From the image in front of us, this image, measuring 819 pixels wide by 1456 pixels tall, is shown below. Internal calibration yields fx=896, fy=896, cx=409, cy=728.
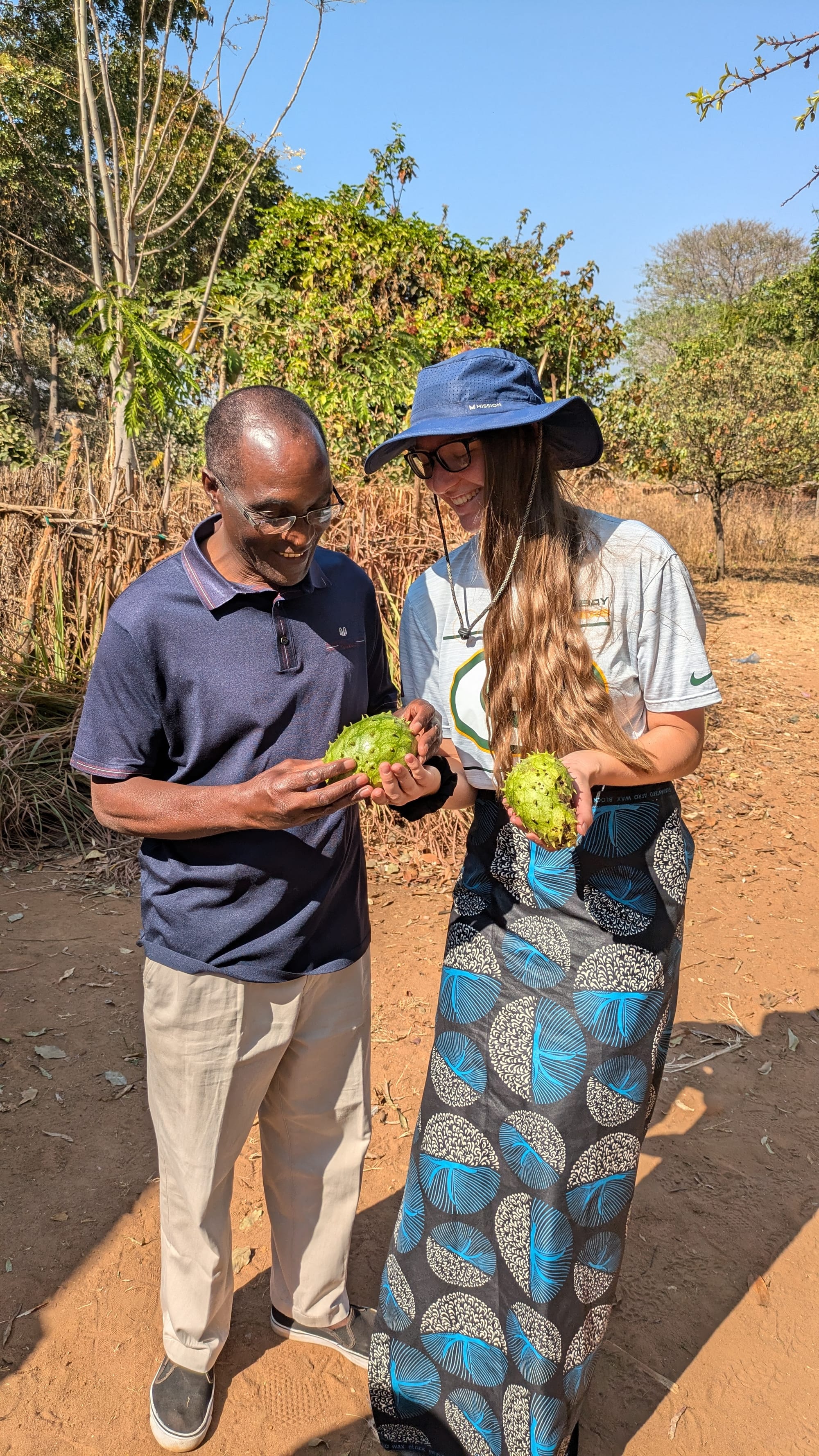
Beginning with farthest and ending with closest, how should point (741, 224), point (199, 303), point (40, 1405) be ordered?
point (741, 224) → point (199, 303) → point (40, 1405)

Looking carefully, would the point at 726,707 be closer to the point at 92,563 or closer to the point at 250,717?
the point at 92,563

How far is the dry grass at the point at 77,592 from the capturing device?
20.8ft

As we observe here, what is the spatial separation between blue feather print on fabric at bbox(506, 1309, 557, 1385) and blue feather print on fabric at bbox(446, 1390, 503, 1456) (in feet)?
0.65

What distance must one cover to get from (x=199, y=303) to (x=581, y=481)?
5.39 meters

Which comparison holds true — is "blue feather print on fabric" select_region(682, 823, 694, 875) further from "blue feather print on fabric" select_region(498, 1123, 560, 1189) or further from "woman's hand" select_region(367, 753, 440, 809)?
"blue feather print on fabric" select_region(498, 1123, 560, 1189)

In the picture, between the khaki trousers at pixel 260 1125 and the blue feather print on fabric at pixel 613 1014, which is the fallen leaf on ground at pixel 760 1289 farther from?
the blue feather print on fabric at pixel 613 1014

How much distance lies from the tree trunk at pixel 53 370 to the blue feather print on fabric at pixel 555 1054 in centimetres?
2169

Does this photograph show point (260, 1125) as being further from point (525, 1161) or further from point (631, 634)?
point (631, 634)

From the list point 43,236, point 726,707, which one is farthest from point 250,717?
point 43,236

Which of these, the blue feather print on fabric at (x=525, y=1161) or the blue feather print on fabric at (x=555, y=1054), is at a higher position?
the blue feather print on fabric at (x=555, y=1054)

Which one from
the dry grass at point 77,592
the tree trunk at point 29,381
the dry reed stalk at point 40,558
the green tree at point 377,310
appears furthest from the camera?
the tree trunk at point 29,381

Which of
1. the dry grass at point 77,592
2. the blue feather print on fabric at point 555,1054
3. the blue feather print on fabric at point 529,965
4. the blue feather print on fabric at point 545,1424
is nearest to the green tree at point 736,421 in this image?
the dry grass at point 77,592

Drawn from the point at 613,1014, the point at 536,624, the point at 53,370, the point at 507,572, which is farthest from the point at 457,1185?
the point at 53,370

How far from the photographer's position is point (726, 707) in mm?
9656
